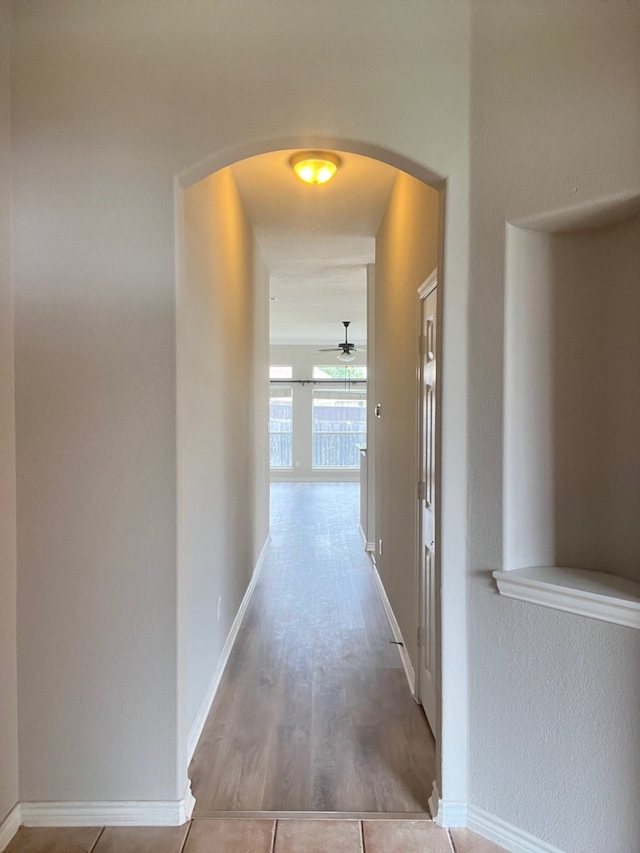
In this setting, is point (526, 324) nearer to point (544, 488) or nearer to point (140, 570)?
point (544, 488)

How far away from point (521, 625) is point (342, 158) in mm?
2406

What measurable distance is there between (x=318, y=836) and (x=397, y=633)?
1.62 metres

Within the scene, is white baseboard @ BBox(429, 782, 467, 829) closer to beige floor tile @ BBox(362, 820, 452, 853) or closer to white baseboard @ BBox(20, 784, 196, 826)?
beige floor tile @ BBox(362, 820, 452, 853)

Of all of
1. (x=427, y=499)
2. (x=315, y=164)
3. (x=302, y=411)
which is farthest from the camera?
(x=302, y=411)

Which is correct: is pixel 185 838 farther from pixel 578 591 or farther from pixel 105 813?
pixel 578 591

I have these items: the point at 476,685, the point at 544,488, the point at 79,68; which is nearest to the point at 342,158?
the point at 79,68

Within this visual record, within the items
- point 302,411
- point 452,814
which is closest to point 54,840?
point 452,814

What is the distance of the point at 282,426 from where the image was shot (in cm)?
1112

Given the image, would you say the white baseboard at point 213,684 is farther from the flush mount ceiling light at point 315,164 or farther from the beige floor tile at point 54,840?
the flush mount ceiling light at point 315,164

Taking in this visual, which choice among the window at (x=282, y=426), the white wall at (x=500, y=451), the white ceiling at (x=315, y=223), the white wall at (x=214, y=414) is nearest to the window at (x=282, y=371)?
the window at (x=282, y=426)

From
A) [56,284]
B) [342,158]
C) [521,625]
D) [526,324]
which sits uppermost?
[342,158]

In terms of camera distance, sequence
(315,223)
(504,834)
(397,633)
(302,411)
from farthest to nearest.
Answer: (302,411) → (315,223) → (397,633) → (504,834)

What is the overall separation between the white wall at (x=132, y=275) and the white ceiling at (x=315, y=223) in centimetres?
102

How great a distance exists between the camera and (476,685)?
71.0 inches
